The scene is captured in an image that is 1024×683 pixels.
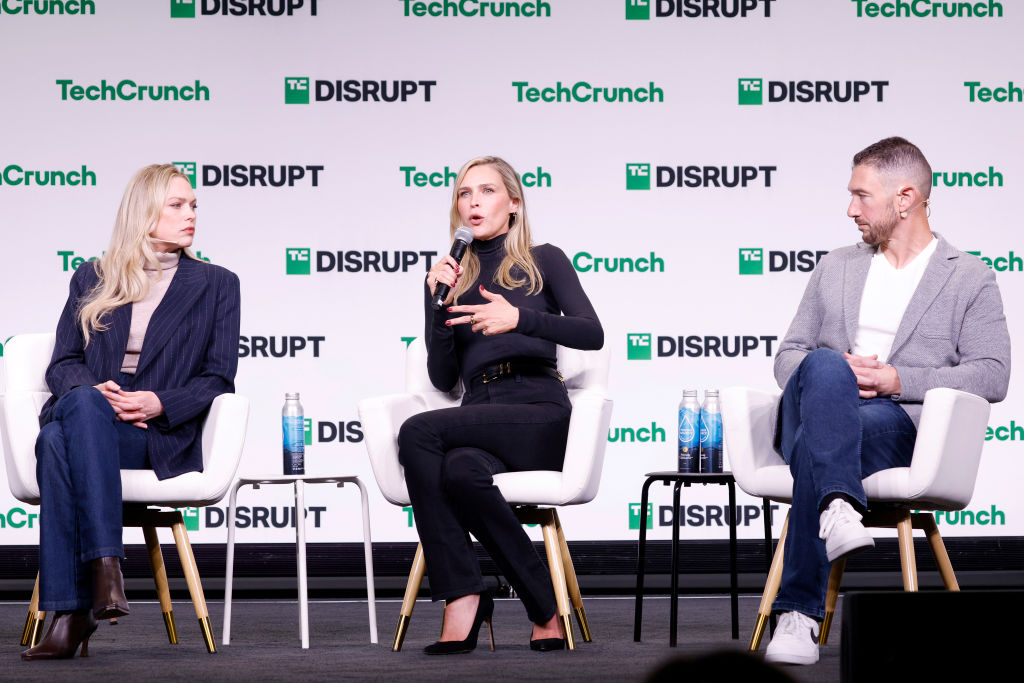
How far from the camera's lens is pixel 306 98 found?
4.47 m

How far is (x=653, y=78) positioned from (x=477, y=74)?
0.65 m

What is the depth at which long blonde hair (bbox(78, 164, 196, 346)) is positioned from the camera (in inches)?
117

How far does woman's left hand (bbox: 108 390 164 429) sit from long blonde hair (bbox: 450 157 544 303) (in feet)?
2.47

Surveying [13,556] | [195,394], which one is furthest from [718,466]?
[13,556]

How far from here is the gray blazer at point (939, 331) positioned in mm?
2646

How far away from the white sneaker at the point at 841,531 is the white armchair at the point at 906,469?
0.28 meters

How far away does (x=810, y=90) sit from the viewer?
14.7 feet

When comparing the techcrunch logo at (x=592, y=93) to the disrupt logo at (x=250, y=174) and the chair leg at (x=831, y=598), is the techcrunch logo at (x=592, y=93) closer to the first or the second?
the disrupt logo at (x=250, y=174)

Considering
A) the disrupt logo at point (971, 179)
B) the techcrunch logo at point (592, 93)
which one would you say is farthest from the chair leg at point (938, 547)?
the techcrunch logo at point (592, 93)

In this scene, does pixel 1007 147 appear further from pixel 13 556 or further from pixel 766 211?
pixel 13 556

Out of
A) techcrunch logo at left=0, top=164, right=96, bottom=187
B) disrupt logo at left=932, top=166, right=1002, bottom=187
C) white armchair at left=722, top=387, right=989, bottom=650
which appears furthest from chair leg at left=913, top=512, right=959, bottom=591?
techcrunch logo at left=0, top=164, right=96, bottom=187

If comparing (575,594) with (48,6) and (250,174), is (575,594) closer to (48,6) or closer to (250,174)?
(250,174)

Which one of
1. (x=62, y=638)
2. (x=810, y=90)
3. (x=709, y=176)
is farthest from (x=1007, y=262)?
(x=62, y=638)

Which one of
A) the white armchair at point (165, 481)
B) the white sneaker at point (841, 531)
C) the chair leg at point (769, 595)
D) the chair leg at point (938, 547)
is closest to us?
the white sneaker at point (841, 531)
